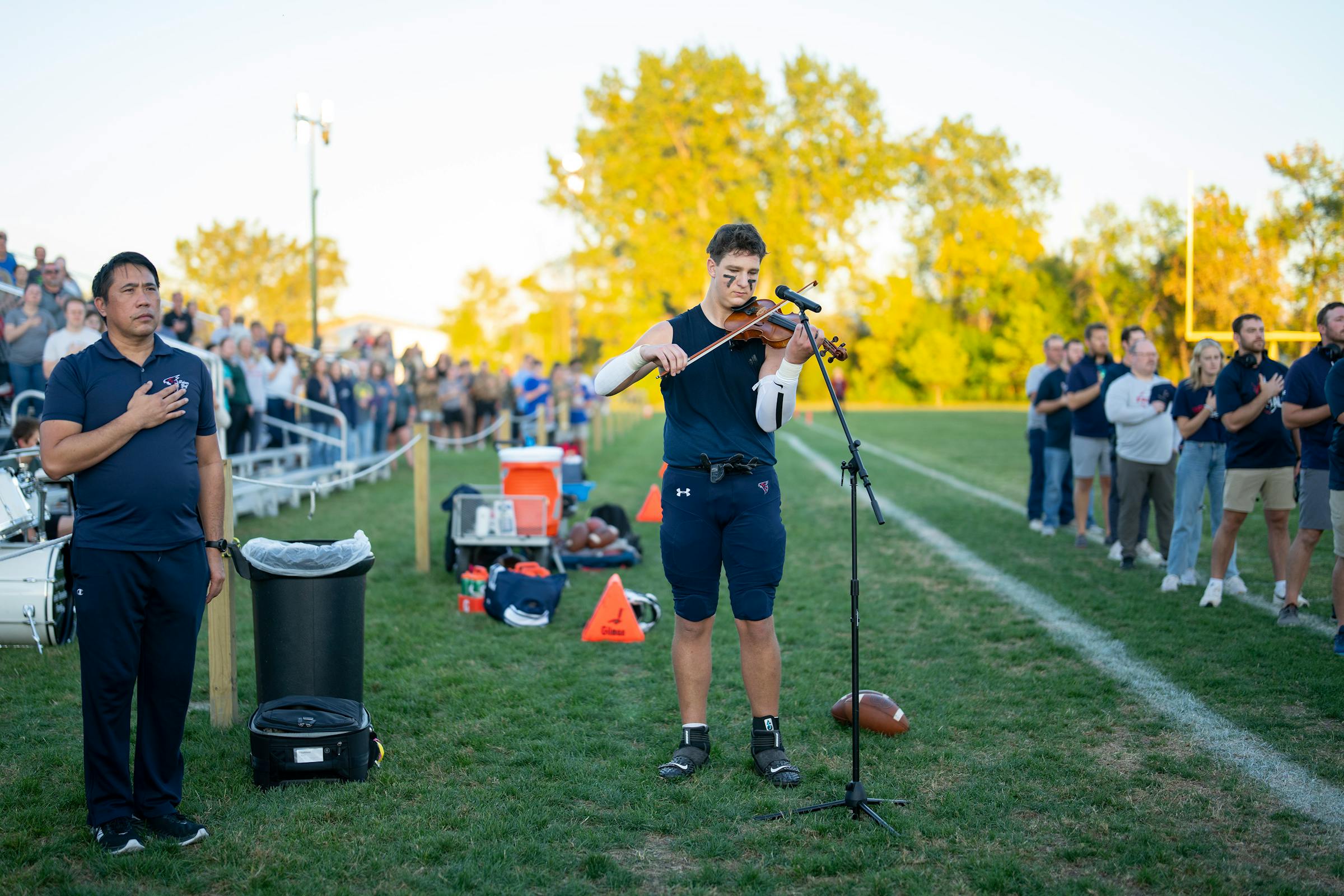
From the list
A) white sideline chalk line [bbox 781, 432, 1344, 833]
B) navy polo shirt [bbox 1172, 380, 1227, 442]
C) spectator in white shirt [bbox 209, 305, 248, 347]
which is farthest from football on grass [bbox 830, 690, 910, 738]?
spectator in white shirt [bbox 209, 305, 248, 347]

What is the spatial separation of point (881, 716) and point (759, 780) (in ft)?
2.75

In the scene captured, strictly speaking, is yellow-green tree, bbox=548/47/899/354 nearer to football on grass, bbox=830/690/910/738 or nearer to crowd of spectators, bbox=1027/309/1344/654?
crowd of spectators, bbox=1027/309/1344/654

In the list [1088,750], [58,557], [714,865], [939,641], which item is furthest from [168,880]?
[939,641]

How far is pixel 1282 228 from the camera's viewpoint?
124ft

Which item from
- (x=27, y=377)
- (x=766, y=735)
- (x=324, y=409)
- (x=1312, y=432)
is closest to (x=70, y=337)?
(x=27, y=377)

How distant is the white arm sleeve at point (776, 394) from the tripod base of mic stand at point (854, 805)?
1491 millimetres

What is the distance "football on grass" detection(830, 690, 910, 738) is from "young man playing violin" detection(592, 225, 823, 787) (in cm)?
64

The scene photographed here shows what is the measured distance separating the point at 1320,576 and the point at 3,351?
12.9 metres

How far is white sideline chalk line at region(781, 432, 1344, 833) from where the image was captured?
4.32m

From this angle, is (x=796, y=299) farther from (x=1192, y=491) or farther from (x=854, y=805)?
(x=1192, y=491)

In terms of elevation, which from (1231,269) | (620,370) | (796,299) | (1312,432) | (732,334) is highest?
(1231,269)

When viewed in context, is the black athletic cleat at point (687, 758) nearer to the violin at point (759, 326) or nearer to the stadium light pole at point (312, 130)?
the violin at point (759, 326)

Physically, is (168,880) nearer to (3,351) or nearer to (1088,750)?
(1088,750)

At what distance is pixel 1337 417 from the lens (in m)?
6.32
